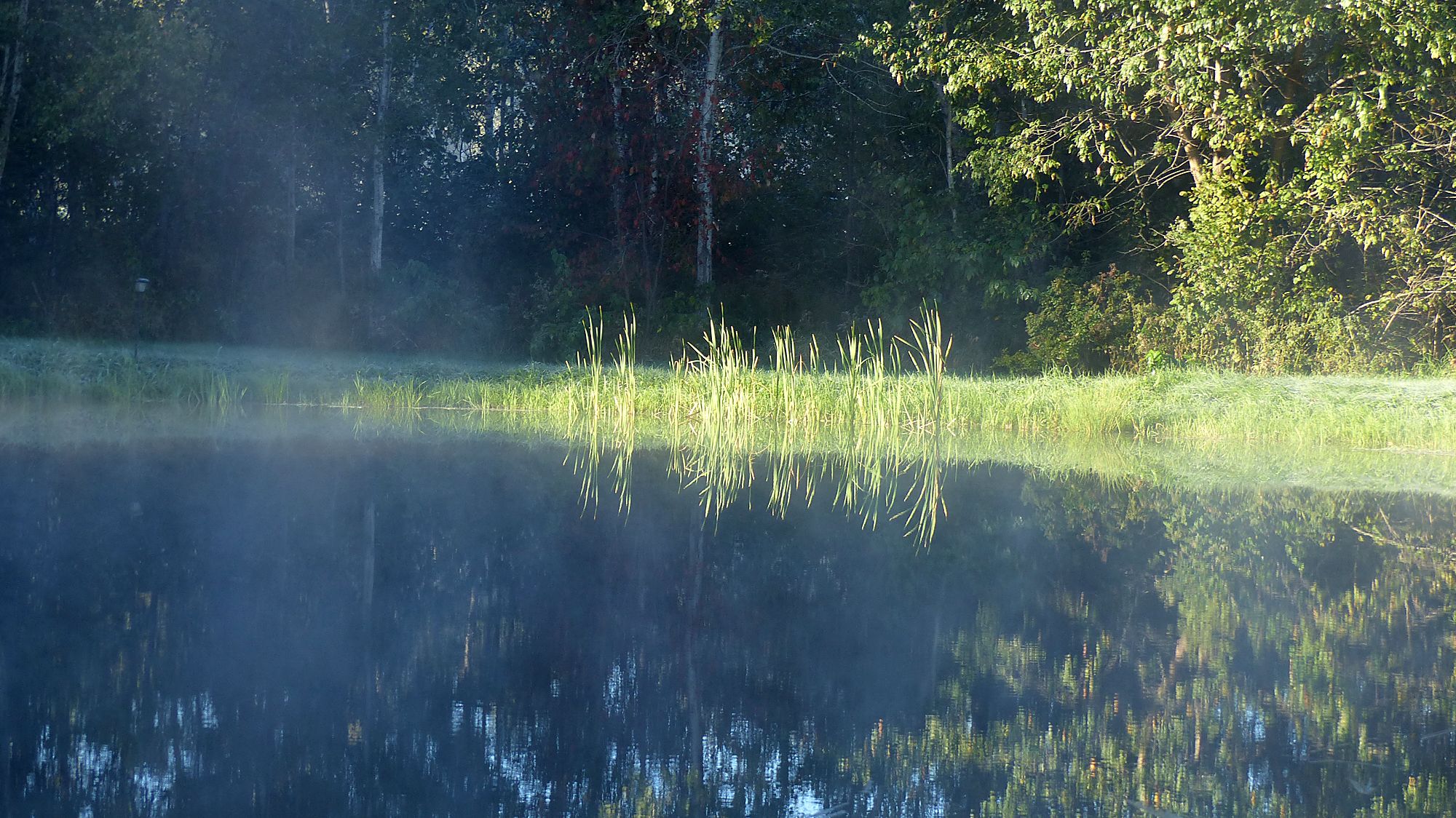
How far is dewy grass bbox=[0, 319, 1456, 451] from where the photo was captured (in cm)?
936

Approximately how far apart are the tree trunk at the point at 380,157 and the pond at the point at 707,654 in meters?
11.6

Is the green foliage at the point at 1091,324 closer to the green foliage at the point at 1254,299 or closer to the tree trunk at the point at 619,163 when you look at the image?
the green foliage at the point at 1254,299

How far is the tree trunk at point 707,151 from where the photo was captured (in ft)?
50.5

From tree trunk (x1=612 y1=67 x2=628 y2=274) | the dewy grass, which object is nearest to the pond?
the dewy grass

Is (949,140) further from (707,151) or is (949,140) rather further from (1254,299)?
(1254,299)

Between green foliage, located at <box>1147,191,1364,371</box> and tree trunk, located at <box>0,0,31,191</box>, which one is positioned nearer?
green foliage, located at <box>1147,191,1364,371</box>

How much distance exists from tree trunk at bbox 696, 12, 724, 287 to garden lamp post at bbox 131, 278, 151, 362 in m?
6.18

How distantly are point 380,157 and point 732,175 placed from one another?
15.1ft

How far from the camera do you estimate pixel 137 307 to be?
48.8 ft

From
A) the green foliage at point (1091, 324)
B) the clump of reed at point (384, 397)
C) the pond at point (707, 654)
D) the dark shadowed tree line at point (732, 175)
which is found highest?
the dark shadowed tree line at point (732, 175)

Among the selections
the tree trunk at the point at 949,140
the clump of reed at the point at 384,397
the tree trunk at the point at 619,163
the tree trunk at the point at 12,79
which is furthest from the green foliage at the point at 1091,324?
the tree trunk at the point at 12,79

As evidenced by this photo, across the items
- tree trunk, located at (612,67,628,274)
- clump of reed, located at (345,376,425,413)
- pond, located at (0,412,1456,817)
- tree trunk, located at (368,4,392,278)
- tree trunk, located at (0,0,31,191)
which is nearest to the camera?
pond, located at (0,412,1456,817)

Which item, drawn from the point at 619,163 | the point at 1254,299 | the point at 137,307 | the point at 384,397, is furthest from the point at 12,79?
the point at 1254,299

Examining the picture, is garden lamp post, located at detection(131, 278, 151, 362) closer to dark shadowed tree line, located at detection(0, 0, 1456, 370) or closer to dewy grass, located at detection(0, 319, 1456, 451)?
dark shadowed tree line, located at detection(0, 0, 1456, 370)
